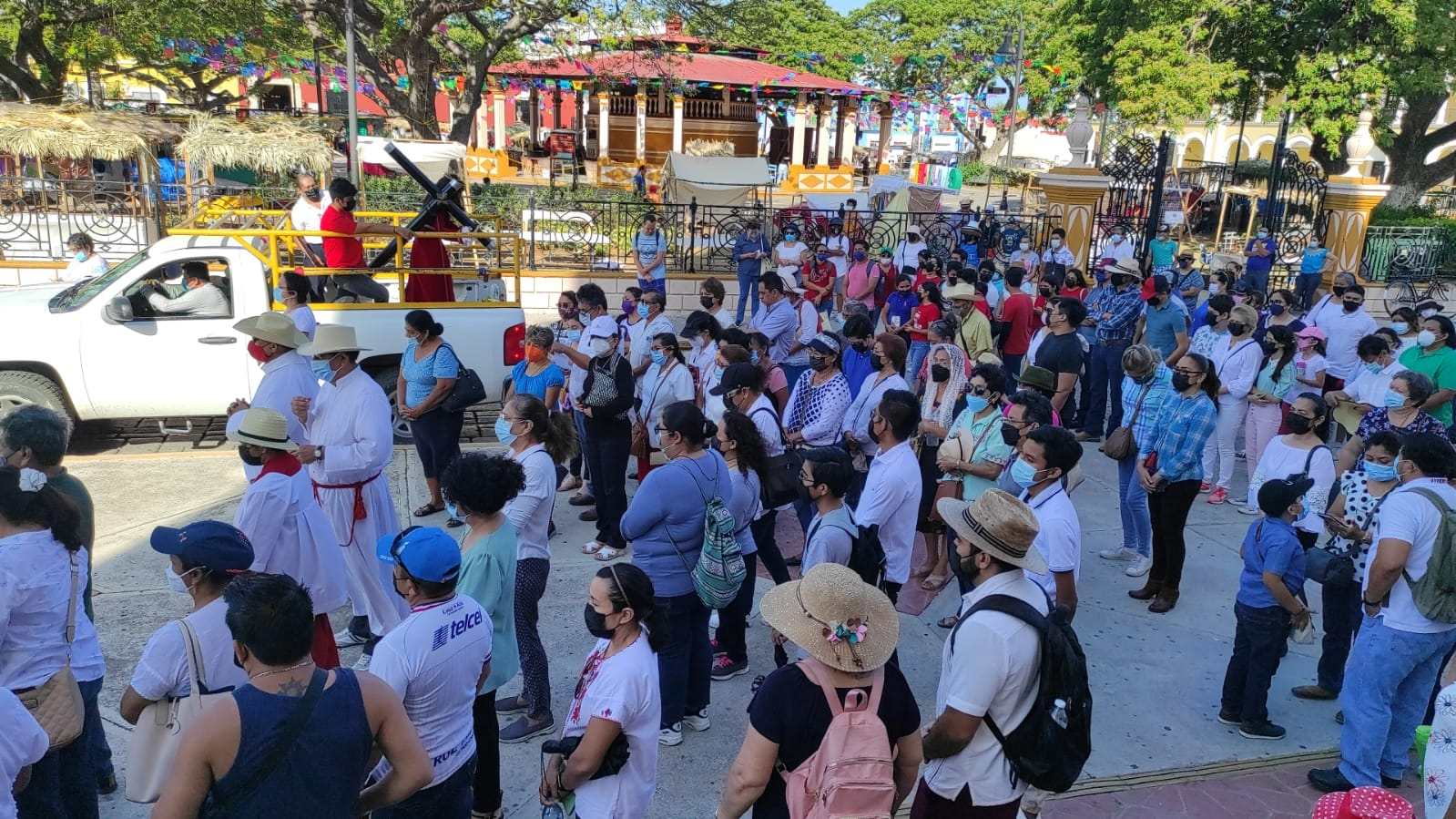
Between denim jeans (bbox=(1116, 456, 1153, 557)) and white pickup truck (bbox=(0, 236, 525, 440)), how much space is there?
5.91 metres

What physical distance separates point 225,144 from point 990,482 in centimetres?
1714

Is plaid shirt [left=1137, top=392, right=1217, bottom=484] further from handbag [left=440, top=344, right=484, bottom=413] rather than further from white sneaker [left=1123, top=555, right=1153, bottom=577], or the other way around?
handbag [left=440, top=344, right=484, bottom=413]

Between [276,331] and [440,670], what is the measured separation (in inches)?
125

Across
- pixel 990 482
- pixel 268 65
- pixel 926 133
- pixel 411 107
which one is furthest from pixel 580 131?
pixel 990 482

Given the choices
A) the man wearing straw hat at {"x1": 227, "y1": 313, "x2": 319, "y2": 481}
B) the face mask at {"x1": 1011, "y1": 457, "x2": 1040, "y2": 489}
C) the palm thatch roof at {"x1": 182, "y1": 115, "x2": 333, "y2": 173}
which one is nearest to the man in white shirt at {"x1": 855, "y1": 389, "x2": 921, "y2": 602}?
the face mask at {"x1": 1011, "y1": 457, "x2": 1040, "y2": 489}

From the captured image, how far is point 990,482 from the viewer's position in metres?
6.03

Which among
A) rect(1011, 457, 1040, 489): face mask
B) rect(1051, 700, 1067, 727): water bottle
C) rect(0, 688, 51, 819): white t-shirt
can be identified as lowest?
rect(1051, 700, 1067, 727): water bottle

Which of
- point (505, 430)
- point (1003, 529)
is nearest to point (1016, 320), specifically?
point (505, 430)

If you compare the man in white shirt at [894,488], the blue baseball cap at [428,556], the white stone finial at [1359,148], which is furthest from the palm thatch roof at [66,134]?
the white stone finial at [1359,148]

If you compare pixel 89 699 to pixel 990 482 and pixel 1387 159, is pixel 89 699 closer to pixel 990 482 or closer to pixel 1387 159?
pixel 990 482

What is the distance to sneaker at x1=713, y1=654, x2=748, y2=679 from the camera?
5.62 metres

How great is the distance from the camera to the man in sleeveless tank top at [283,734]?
2.50 meters

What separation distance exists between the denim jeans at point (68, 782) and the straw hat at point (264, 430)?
113 cm

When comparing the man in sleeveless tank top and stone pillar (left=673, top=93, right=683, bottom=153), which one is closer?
the man in sleeveless tank top
